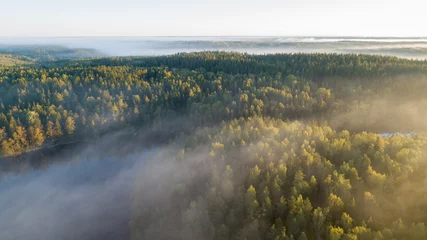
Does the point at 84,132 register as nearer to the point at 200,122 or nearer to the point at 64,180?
the point at 64,180

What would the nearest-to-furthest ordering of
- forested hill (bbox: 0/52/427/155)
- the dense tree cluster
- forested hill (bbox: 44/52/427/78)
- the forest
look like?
the dense tree cluster → the forest → forested hill (bbox: 0/52/427/155) → forested hill (bbox: 44/52/427/78)

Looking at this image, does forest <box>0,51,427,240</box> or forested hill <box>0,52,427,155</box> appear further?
forested hill <box>0,52,427,155</box>

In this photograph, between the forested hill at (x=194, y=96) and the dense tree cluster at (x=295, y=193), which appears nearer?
the dense tree cluster at (x=295, y=193)

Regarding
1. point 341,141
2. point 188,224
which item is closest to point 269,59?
point 341,141

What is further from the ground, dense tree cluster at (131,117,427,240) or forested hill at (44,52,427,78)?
forested hill at (44,52,427,78)

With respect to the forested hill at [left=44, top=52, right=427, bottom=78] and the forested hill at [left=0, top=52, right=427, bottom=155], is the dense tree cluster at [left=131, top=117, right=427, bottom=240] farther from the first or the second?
the forested hill at [left=44, top=52, right=427, bottom=78]

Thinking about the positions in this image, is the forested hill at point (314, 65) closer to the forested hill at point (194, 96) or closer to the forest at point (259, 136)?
the forested hill at point (194, 96)

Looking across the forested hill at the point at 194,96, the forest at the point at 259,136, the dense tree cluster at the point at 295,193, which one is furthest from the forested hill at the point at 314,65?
the dense tree cluster at the point at 295,193

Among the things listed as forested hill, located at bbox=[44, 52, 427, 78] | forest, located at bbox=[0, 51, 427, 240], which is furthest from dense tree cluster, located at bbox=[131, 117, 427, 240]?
forested hill, located at bbox=[44, 52, 427, 78]
